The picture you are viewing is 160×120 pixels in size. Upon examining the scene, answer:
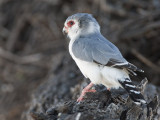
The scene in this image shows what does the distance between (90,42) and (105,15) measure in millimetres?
3603

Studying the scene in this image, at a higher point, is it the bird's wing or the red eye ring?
the red eye ring

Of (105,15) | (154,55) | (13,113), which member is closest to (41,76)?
(13,113)

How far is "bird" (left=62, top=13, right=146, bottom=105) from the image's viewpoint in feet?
14.4

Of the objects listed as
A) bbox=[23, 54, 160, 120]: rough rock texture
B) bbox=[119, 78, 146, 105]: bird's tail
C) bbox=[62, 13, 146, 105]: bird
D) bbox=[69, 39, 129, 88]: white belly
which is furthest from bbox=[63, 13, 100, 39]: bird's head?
bbox=[119, 78, 146, 105]: bird's tail

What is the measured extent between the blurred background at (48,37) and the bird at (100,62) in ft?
8.01

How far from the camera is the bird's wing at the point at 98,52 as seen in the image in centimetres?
453

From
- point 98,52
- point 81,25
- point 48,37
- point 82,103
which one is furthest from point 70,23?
point 48,37

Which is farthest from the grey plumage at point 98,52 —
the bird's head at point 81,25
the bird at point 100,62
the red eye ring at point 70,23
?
the red eye ring at point 70,23

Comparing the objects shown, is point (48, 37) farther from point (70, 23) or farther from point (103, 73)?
point (103, 73)

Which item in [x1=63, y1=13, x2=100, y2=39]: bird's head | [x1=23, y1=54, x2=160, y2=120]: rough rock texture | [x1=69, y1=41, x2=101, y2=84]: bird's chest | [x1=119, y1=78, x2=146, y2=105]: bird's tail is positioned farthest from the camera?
[x1=63, y1=13, x2=100, y2=39]: bird's head

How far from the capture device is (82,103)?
4.32 m

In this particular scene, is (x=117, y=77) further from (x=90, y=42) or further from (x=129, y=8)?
(x=129, y=8)

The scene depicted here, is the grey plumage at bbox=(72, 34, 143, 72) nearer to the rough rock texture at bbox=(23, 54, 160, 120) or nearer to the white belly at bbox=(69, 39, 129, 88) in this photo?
the white belly at bbox=(69, 39, 129, 88)

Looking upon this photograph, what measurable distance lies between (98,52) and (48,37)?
5.40 m
